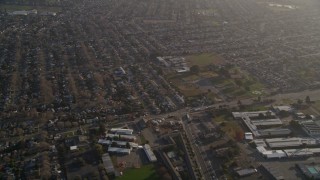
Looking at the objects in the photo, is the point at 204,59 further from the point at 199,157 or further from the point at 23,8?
the point at 23,8

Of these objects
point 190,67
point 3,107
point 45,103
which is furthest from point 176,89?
point 3,107

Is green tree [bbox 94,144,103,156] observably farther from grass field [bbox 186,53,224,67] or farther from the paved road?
grass field [bbox 186,53,224,67]

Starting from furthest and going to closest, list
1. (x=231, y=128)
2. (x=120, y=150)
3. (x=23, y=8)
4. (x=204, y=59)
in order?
(x=23, y=8), (x=204, y=59), (x=231, y=128), (x=120, y=150)

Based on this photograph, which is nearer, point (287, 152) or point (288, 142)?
point (287, 152)

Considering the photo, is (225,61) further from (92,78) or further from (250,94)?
(92,78)

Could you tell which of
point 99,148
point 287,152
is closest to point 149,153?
point 99,148

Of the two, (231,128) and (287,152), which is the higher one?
(231,128)

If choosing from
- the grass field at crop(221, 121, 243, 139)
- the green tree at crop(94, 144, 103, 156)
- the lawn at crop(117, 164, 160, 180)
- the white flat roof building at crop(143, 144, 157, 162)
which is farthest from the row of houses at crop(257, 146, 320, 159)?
the green tree at crop(94, 144, 103, 156)
